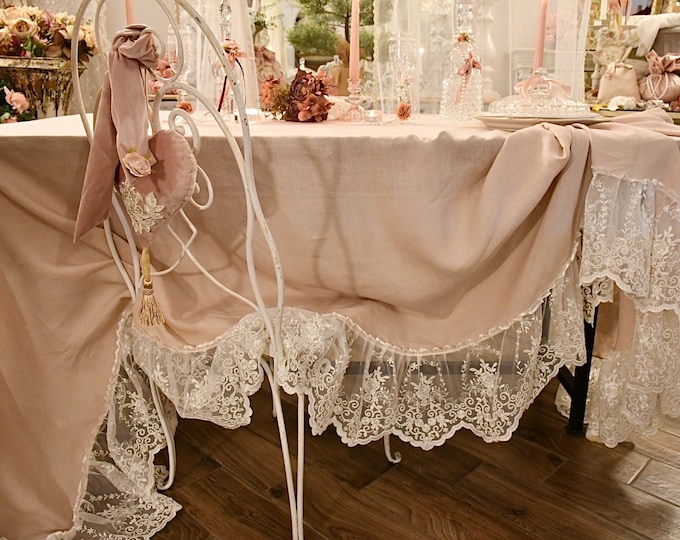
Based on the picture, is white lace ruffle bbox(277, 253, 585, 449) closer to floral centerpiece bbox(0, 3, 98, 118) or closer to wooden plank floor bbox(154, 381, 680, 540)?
wooden plank floor bbox(154, 381, 680, 540)

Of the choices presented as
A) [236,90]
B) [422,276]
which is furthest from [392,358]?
[236,90]

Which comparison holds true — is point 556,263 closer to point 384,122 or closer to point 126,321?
point 384,122

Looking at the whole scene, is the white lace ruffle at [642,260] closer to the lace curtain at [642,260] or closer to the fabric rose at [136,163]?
the lace curtain at [642,260]

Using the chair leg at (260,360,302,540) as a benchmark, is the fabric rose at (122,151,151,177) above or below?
above

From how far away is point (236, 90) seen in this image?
2.30 ft

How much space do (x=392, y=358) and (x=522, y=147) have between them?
0.40 m

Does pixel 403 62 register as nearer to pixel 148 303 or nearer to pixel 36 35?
pixel 148 303

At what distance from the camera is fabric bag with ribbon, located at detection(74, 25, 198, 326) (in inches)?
29.6

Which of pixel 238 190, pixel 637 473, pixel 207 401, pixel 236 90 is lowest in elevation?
pixel 637 473

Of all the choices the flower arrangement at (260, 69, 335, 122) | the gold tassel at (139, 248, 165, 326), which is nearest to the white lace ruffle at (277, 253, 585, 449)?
the gold tassel at (139, 248, 165, 326)

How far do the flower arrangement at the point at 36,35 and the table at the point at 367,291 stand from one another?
89cm

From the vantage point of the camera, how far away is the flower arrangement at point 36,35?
1.76 m
